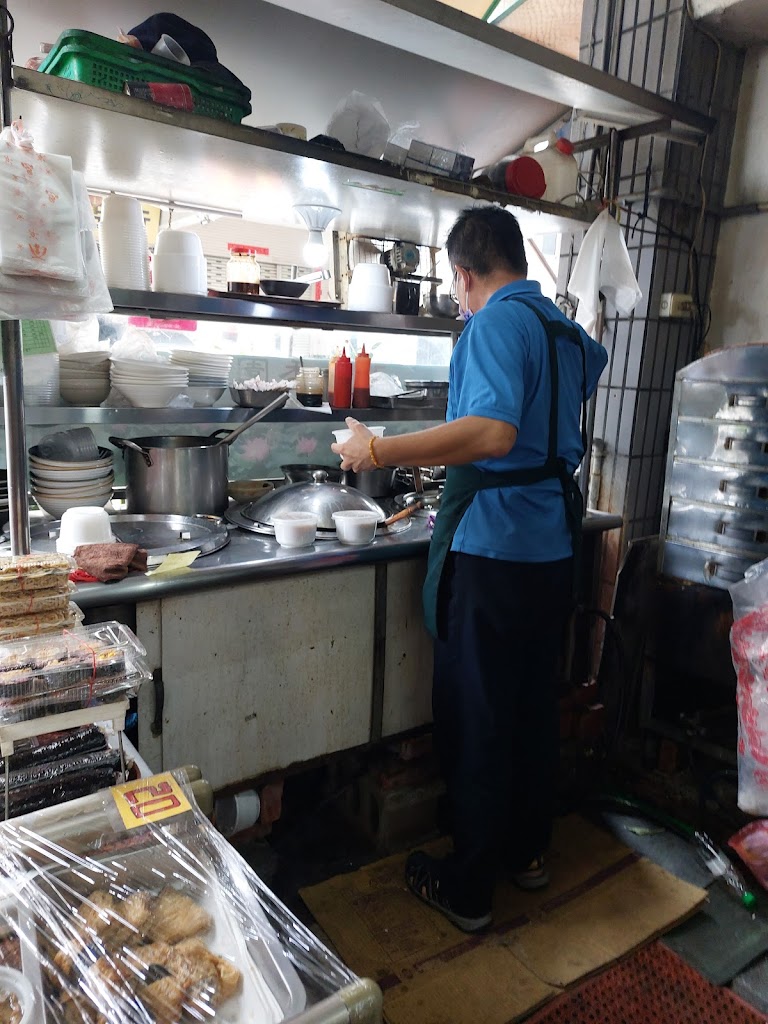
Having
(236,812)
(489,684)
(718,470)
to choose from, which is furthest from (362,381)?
(236,812)

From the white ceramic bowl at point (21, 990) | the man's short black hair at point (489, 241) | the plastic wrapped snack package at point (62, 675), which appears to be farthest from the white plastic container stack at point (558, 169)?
the white ceramic bowl at point (21, 990)

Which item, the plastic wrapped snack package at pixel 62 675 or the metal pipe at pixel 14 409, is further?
the metal pipe at pixel 14 409

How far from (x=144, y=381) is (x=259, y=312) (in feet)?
1.52

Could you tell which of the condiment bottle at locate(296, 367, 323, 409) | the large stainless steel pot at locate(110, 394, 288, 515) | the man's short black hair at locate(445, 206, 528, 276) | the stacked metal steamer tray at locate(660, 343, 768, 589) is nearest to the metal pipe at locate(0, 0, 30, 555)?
the large stainless steel pot at locate(110, 394, 288, 515)

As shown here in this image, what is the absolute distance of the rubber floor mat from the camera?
1862mm

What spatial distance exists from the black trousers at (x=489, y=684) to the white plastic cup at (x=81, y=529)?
1046mm

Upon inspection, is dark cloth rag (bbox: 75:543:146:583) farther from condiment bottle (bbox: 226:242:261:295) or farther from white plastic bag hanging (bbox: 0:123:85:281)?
condiment bottle (bbox: 226:242:261:295)

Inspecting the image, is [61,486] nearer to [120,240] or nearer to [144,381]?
[144,381]

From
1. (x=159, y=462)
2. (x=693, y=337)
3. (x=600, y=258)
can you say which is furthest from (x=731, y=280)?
(x=159, y=462)

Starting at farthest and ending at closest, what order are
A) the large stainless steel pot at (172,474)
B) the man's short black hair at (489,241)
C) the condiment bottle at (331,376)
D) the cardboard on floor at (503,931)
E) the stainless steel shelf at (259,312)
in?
the condiment bottle at (331,376) < the large stainless steel pot at (172,474) < the stainless steel shelf at (259,312) < the man's short black hair at (489,241) < the cardboard on floor at (503,931)

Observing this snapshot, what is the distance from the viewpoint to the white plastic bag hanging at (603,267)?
2.76 m

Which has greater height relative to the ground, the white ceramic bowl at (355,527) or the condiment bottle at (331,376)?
the condiment bottle at (331,376)

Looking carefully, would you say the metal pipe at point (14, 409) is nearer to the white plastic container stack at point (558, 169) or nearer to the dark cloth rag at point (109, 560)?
the dark cloth rag at point (109, 560)

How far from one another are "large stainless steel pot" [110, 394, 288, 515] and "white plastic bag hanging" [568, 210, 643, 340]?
132cm
